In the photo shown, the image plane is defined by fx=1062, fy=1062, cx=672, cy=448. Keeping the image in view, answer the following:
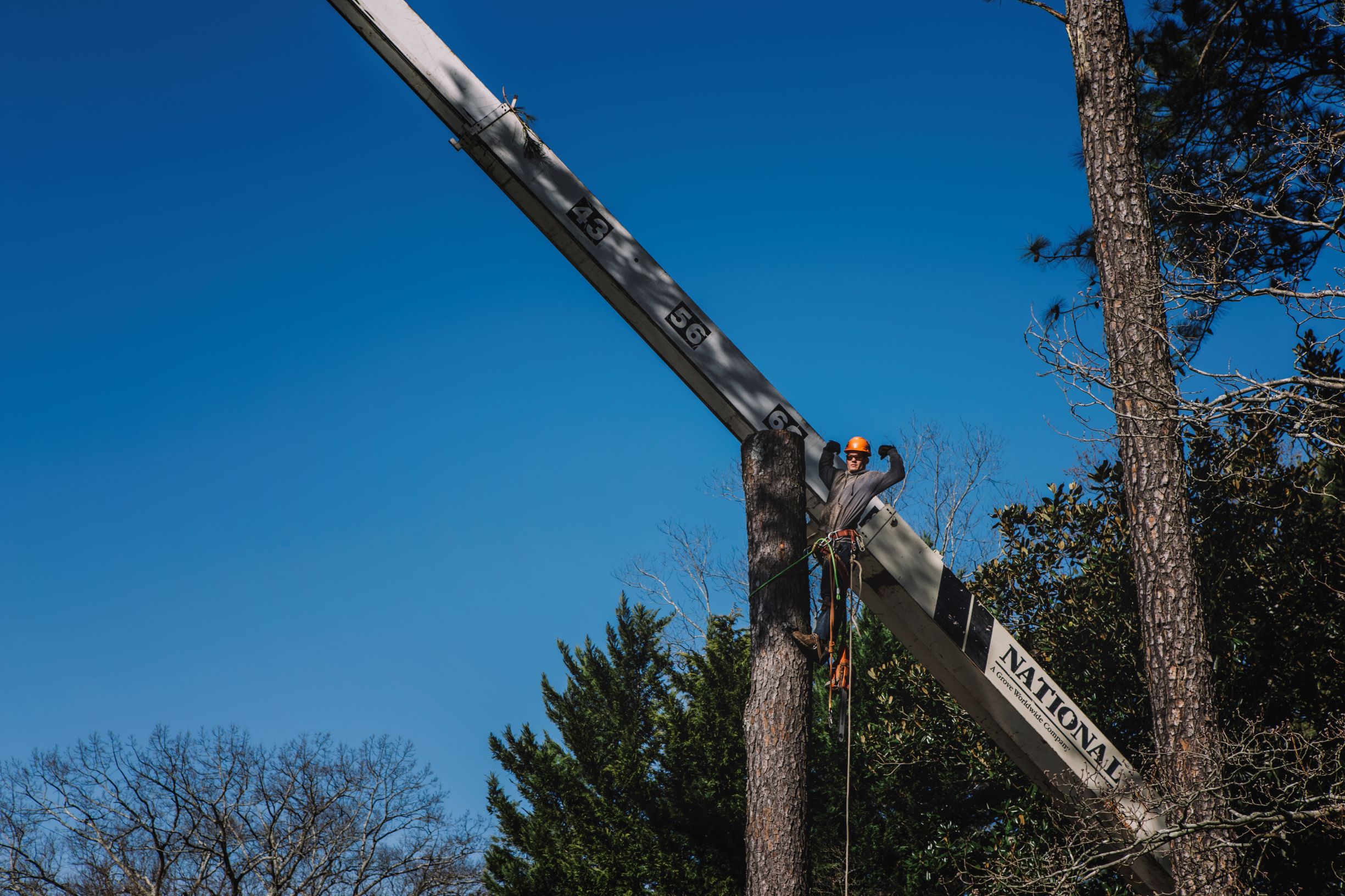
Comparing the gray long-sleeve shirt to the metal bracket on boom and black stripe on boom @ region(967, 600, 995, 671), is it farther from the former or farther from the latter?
the metal bracket on boom

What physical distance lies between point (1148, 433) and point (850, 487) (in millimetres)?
2311

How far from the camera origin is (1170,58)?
1147 cm

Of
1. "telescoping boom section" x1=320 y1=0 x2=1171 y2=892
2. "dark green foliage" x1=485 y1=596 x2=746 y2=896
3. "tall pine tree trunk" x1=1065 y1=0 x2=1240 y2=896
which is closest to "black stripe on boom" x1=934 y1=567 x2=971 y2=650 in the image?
"telescoping boom section" x1=320 y1=0 x2=1171 y2=892

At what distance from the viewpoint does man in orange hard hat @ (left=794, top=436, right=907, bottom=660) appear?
26.0 ft

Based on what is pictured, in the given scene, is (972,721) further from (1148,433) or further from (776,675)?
(776,675)

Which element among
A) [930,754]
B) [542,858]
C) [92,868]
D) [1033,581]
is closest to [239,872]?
[92,868]

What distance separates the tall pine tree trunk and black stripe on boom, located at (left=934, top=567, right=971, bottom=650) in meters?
1.35

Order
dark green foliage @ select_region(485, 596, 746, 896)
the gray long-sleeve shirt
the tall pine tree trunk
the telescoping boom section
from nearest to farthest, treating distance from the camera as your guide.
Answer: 1. the tall pine tree trunk
2. the gray long-sleeve shirt
3. the telescoping boom section
4. dark green foliage @ select_region(485, 596, 746, 896)

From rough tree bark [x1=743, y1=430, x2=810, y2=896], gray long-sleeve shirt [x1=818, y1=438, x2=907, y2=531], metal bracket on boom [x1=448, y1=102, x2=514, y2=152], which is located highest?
metal bracket on boom [x1=448, y1=102, x2=514, y2=152]

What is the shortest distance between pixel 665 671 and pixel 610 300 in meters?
14.7

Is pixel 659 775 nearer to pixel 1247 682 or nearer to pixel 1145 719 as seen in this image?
pixel 1145 719

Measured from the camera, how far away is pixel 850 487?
8.16 meters

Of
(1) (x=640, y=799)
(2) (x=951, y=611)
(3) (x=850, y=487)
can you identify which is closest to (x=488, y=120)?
(3) (x=850, y=487)

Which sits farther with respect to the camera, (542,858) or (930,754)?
(542,858)
